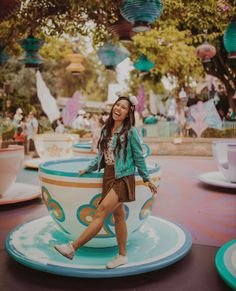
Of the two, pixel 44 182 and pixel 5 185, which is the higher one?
pixel 44 182

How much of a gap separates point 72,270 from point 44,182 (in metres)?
0.71

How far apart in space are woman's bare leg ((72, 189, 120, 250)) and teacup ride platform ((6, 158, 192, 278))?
141 millimetres

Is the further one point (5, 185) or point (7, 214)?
point (5, 185)

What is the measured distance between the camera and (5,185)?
4.23 meters

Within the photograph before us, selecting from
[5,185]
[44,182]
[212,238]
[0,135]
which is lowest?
[212,238]

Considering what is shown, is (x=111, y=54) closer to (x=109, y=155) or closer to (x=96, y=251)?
(x=109, y=155)

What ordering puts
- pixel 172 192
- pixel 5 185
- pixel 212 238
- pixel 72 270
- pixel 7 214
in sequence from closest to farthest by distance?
pixel 72 270 < pixel 212 238 < pixel 7 214 < pixel 5 185 < pixel 172 192

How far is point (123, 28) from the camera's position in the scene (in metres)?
4.43

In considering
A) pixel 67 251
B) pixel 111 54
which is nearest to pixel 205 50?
pixel 111 54

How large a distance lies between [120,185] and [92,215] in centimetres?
35

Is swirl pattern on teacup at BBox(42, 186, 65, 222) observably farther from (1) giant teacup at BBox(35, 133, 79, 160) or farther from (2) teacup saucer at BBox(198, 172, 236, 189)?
(1) giant teacup at BBox(35, 133, 79, 160)

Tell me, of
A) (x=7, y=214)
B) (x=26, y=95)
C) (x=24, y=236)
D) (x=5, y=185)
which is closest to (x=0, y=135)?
(x=5, y=185)

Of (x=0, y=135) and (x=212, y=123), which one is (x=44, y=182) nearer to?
(x=0, y=135)

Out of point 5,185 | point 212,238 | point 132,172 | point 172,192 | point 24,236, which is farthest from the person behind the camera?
point 172,192
